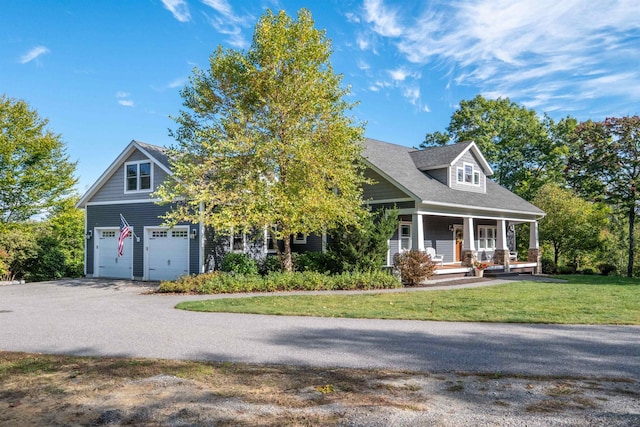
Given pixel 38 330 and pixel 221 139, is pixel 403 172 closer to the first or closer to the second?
pixel 221 139

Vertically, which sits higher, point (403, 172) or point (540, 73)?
point (540, 73)

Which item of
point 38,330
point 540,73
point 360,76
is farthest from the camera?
point 540,73

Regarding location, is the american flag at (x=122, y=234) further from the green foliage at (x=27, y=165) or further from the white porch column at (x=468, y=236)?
the white porch column at (x=468, y=236)

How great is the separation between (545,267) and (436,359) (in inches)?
939

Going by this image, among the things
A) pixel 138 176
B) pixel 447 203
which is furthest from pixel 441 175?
pixel 138 176

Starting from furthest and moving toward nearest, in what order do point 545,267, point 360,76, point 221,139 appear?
point 545,267 → point 360,76 → point 221,139

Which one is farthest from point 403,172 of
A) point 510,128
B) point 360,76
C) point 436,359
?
point 510,128

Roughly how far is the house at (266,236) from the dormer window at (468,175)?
0.05m

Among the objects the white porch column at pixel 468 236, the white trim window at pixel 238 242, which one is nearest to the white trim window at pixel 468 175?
the white porch column at pixel 468 236

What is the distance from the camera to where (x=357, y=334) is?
27.5 ft

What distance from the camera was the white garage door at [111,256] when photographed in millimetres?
21297

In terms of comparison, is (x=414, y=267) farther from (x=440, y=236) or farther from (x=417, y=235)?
(x=440, y=236)

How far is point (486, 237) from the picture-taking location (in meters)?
27.6

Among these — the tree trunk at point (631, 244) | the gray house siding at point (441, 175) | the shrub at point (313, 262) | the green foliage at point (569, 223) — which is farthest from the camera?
the green foliage at point (569, 223)
